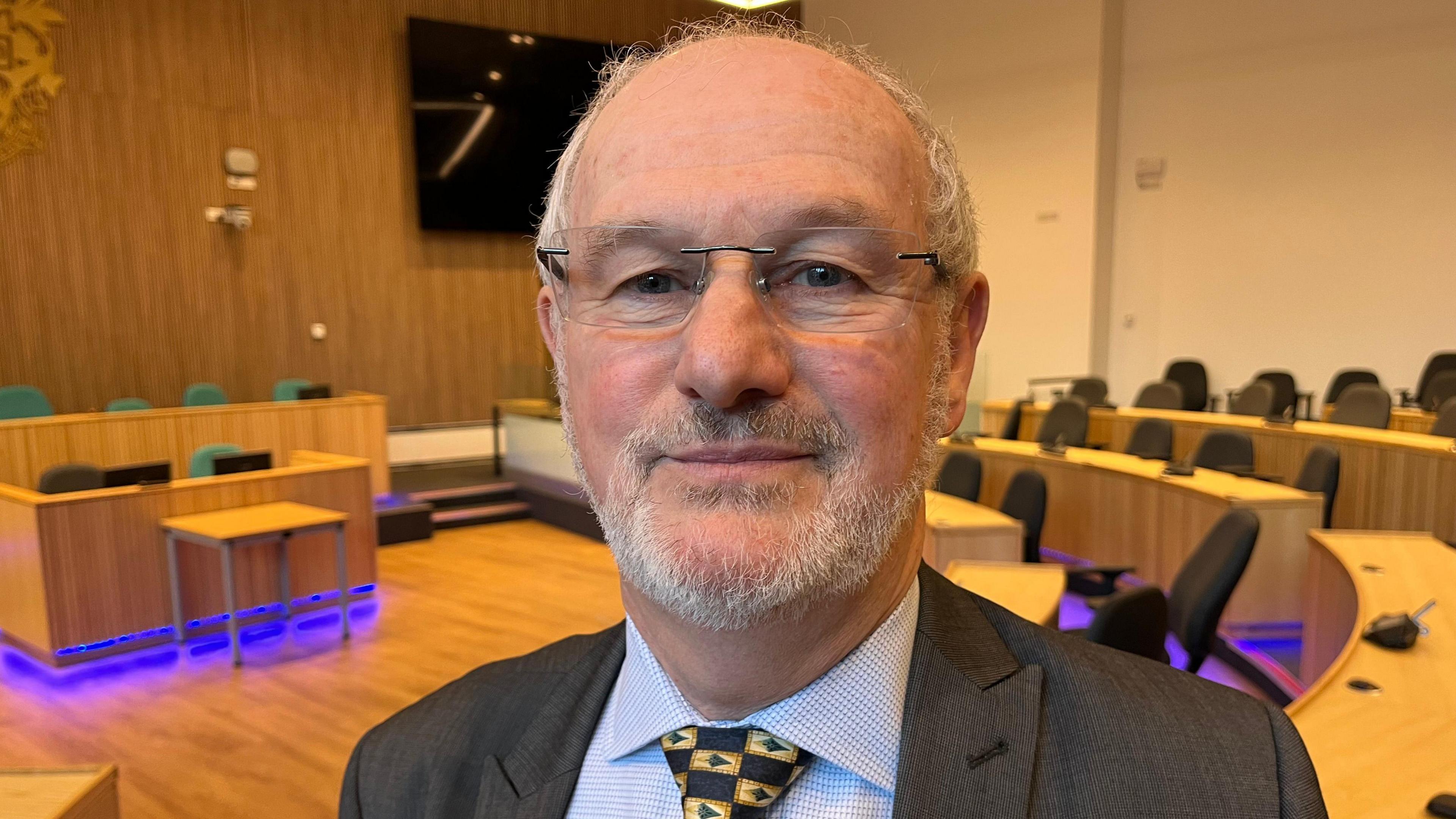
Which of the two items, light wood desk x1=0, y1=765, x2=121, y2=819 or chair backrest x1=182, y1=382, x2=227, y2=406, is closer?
light wood desk x1=0, y1=765, x2=121, y2=819

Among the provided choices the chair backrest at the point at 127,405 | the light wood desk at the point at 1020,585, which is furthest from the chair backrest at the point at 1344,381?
the chair backrest at the point at 127,405

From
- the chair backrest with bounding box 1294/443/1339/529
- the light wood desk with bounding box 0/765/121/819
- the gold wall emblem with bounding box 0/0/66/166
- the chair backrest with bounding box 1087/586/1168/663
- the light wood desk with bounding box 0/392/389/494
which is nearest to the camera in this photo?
the light wood desk with bounding box 0/765/121/819

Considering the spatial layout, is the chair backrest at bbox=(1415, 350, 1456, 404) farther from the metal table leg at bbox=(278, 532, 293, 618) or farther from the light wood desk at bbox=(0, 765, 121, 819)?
the light wood desk at bbox=(0, 765, 121, 819)

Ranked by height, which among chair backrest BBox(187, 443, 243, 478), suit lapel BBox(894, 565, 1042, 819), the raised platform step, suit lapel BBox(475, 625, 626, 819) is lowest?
the raised platform step

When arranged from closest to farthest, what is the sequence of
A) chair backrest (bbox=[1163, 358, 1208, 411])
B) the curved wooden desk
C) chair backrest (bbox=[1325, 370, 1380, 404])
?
the curved wooden desk → chair backrest (bbox=[1325, 370, 1380, 404]) → chair backrest (bbox=[1163, 358, 1208, 411])

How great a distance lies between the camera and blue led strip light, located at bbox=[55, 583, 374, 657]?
5383 mm

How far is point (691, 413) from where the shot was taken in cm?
93

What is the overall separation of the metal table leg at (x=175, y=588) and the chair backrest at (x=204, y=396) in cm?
357

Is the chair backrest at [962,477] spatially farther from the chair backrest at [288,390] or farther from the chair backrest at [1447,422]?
the chair backrest at [288,390]

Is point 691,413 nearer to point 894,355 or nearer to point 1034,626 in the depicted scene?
point 894,355

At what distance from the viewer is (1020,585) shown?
386 centimetres

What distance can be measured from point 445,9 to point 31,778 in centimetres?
1029

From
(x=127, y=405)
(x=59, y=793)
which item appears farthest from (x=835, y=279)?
(x=127, y=405)

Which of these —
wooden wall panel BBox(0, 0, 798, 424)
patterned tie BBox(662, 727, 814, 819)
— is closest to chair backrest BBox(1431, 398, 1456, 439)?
patterned tie BBox(662, 727, 814, 819)
